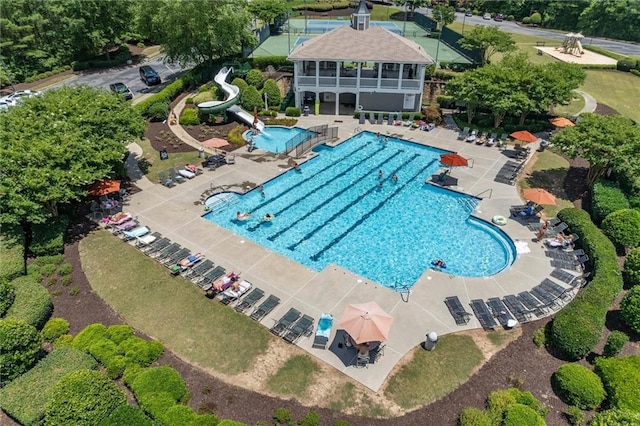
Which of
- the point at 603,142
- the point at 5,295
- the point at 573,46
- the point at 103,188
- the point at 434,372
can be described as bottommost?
the point at 434,372

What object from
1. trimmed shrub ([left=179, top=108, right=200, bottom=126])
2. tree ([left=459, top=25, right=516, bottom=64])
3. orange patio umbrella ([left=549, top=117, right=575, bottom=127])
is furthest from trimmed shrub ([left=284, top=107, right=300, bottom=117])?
tree ([left=459, top=25, right=516, bottom=64])

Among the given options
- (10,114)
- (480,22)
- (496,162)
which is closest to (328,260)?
(496,162)

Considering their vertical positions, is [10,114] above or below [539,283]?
above

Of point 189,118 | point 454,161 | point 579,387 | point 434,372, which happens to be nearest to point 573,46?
point 454,161

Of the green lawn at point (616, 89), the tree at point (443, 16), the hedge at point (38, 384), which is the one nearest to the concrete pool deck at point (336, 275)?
the hedge at point (38, 384)

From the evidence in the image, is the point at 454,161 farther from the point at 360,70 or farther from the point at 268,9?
the point at 268,9

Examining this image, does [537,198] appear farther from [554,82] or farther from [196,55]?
[196,55]
